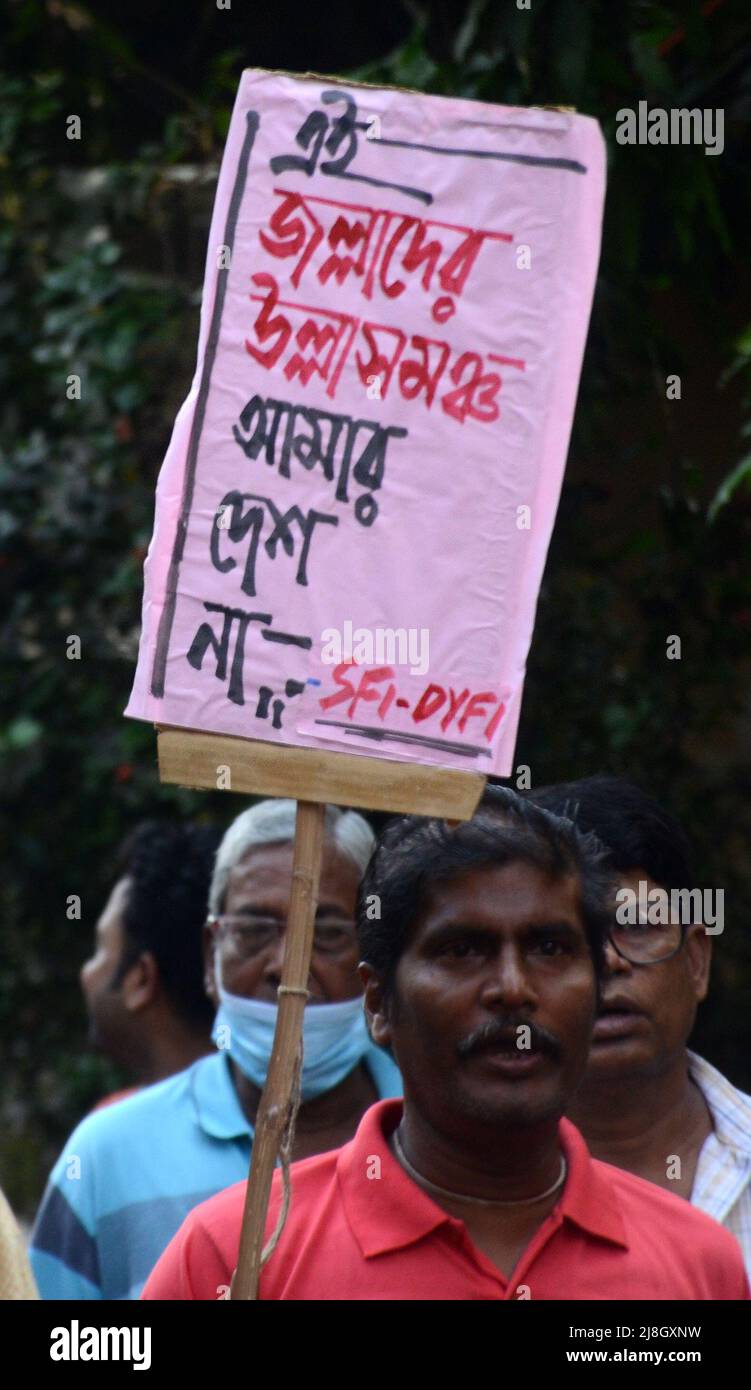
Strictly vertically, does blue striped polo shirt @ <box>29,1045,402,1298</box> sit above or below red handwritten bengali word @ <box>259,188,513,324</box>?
below

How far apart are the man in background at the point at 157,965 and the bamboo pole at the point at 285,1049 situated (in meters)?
1.71

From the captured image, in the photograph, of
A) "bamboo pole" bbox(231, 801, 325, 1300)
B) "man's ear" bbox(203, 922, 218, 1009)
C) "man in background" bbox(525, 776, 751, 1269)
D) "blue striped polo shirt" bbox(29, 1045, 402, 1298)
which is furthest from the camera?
"man's ear" bbox(203, 922, 218, 1009)

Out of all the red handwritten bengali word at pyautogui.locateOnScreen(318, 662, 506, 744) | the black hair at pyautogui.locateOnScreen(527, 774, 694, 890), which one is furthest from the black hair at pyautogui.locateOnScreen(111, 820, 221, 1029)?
the red handwritten bengali word at pyautogui.locateOnScreen(318, 662, 506, 744)

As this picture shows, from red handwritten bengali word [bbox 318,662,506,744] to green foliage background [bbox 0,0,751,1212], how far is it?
177 centimetres

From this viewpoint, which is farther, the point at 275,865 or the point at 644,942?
the point at 275,865

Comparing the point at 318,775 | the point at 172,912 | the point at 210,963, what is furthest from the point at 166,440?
the point at 318,775

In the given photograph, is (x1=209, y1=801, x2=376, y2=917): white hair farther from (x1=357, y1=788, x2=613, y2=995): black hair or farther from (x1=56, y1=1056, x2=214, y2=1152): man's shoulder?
(x1=357, y1=788, x2=613, y2=995): black hair

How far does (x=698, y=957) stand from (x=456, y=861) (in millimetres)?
804

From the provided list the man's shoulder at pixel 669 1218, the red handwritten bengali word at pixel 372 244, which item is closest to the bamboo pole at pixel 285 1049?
the man's shoulder at pixel 669 1218

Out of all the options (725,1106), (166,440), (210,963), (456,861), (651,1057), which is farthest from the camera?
(166,440)

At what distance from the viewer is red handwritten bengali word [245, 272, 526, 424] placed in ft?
7.31

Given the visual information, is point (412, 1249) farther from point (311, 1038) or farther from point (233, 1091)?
point (233, 1091)

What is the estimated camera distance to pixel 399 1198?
219 centimetres

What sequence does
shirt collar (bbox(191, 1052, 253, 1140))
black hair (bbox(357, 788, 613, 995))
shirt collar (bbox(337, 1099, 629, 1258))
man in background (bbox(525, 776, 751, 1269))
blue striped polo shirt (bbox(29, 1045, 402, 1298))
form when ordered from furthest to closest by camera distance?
shirt collar (bbox(191, 1052, 253, 1140)) → blue striped polo shirt (bbox(29, 1045, 402, 1298)) → man in background (bbox(525, 776, 751, 1269)) → black hair (bbox(357, 788, 613, 995)) → shirt collar (bbox(337, 1099, 629, 1258))
